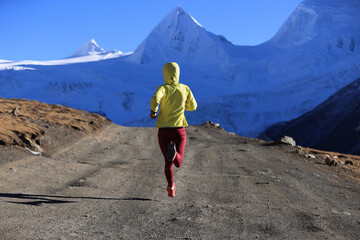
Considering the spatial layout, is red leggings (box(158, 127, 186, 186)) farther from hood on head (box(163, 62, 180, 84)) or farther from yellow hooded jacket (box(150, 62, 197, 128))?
hood on head (box(163, 62, 180, 84))

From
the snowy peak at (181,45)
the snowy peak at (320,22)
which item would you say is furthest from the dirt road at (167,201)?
the snowy peak at (181,45)

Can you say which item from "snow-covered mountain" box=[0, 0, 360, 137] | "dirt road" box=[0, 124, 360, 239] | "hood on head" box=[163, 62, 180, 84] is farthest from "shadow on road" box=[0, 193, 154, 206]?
"snow-covered mountain" box=[0, 0, 360, 137]

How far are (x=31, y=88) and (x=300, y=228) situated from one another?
10988 cm

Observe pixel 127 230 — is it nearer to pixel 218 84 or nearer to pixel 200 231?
pixel 200 231

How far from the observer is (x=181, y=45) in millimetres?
158125

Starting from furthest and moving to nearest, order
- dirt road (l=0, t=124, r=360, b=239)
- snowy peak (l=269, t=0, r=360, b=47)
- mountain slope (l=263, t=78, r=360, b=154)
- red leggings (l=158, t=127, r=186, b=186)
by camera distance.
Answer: snowy peak (l=269, t=0, r=360, b=47) < mountain slope (l=263, t=78, r=360, b=154) < red leggings (l=158, t=127, r=186, b=186) < dirt road (l=0, t=124, r=360, b=239)

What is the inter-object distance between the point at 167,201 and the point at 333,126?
59097mm

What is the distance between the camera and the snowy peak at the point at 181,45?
142m

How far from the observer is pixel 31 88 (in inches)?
4109

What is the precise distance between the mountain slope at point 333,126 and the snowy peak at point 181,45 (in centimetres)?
6968

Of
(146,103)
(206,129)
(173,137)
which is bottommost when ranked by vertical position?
(146,103)

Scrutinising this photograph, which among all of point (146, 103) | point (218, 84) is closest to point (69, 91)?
point (146, 103)

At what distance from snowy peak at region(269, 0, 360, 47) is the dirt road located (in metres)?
113

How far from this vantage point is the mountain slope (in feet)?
170
